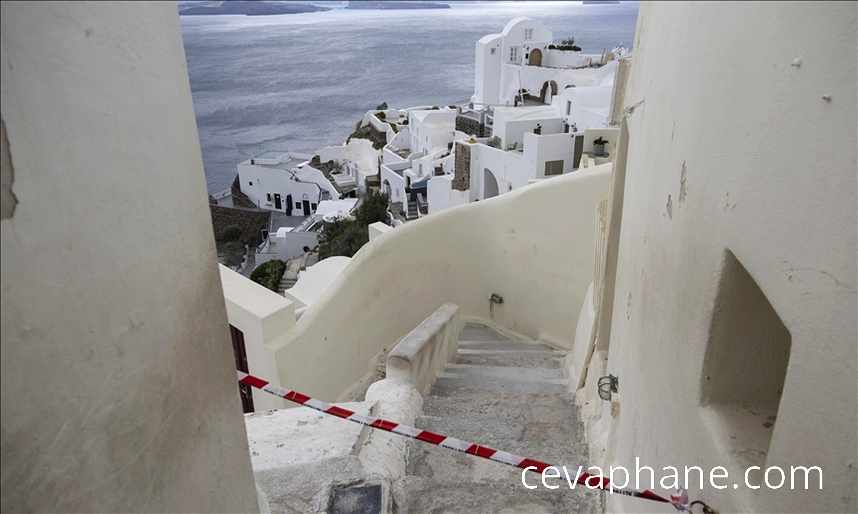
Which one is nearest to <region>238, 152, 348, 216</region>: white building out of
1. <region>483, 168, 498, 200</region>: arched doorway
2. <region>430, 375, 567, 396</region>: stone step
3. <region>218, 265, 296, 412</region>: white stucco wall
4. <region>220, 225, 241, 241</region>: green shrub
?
<region>220, 225, 241, 241</region>: green shrub

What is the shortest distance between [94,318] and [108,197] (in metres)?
0.33

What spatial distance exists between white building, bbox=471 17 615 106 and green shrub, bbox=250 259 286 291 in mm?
20081

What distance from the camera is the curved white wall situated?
775 centimetres

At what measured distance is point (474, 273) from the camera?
936 centimetres

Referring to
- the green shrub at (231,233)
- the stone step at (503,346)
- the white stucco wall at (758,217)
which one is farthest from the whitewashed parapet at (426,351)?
the green shrub at (231,233)

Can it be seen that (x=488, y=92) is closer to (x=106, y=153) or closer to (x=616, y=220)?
(x=616, y=220)

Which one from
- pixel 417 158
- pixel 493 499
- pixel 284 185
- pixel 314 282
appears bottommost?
pixel 284 185

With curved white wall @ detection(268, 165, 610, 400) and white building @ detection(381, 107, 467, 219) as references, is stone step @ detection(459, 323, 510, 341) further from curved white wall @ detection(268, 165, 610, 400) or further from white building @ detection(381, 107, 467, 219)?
white building @ detection(381, 107, 467, 219)

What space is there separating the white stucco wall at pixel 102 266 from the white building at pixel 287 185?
39.4 metres

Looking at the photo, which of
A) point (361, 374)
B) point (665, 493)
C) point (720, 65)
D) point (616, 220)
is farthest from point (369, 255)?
point (720, 65)

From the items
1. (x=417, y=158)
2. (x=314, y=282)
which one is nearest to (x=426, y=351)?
(x=314, y=282)

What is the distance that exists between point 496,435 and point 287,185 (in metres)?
40.7

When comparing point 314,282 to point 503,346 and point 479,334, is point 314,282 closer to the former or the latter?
point 479,334

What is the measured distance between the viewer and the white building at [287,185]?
42.8 m
